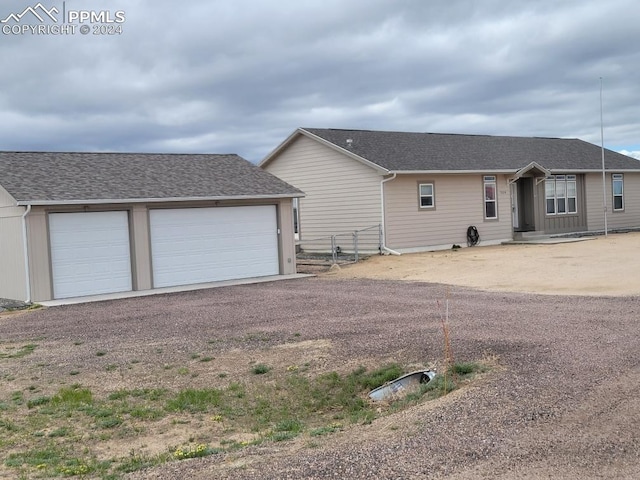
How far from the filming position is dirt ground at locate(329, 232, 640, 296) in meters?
16.2

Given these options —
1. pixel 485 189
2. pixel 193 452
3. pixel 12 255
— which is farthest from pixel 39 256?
pixel 485 189

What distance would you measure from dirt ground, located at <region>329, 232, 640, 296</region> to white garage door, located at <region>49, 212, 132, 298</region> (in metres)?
6.12

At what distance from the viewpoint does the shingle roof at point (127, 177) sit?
18.3 meters

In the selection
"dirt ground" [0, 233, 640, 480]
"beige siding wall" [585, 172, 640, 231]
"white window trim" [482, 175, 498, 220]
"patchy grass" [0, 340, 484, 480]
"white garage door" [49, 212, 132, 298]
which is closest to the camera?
"dirt ground" [0, 233, 640, 480]

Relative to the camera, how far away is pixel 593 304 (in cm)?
1283

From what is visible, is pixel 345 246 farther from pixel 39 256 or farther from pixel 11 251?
pixel 11 251

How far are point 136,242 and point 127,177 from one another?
7.29 feet

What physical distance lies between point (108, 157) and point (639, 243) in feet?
60.3

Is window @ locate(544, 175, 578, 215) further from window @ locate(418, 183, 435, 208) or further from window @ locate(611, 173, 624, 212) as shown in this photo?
window @ locate(418, 183, 435, 208)

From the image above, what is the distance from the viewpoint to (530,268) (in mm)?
19844

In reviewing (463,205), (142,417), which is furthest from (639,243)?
(142,417)

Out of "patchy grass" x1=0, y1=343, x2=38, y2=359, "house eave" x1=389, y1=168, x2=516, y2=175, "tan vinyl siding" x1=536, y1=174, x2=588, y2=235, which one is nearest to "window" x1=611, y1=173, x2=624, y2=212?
"tan vinyl siding" x1=536, y1=174, x2=588, y2=235

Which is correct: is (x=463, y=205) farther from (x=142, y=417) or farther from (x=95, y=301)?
(x=142, y=417)

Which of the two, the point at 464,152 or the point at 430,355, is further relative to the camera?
the point at 464,152
